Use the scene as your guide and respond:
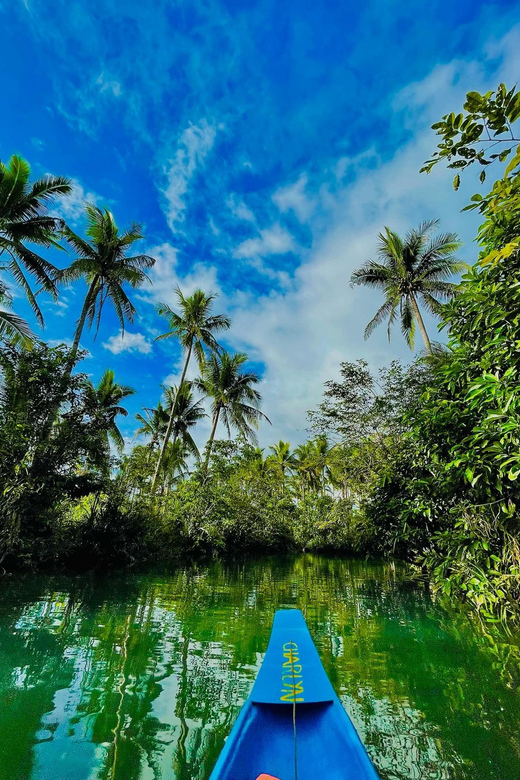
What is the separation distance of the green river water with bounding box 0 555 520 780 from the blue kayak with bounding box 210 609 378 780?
0.39 metres

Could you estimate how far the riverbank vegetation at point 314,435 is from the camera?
3.91 meters

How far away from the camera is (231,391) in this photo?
71.3 feet

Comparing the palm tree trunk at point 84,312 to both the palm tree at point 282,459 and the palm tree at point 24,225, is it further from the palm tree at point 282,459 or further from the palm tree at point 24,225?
the palm tree at point 282,459

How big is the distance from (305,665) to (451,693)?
1490 millimetres

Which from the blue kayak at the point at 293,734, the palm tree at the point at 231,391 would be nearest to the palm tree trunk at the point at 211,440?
the palm tree at the point at 231,391

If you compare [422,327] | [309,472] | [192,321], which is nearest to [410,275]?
[422,327]

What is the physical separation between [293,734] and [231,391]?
64.8 feet

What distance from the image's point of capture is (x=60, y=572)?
32.5 ft

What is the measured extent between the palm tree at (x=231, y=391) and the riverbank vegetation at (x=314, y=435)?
3.5 inches

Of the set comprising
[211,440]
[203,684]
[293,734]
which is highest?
[211,440]

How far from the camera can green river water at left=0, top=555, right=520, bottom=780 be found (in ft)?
7.27

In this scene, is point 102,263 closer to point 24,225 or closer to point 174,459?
point 24,225

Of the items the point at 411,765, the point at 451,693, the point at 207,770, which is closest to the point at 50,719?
the point at 207,770

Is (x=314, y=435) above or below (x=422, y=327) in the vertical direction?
below
